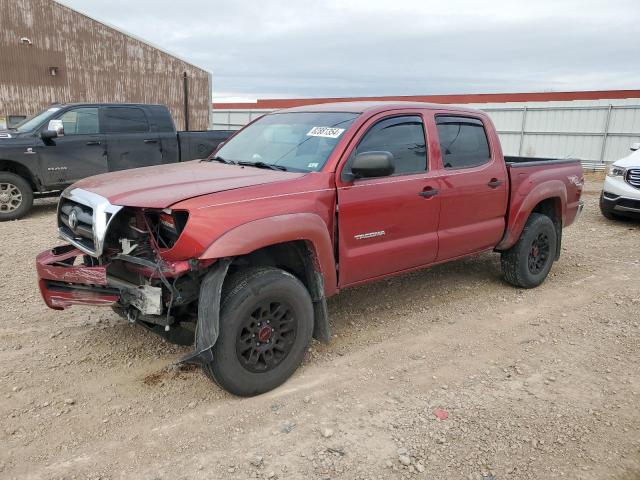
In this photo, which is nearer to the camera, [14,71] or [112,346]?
[112,346]

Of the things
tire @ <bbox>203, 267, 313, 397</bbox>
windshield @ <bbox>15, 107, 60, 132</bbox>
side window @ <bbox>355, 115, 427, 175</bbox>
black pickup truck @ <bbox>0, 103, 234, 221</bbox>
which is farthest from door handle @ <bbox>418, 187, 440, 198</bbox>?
windshield @ <bbox>15, 107, 60, 132</bbox>

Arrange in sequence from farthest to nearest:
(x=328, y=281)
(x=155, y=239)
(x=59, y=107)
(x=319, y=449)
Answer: (x=59, y=107) → (x=328, y=281) → (x=155, y=239) → (x=319, y=449)

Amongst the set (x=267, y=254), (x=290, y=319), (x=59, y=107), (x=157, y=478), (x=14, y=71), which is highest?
(x=14, y=71)

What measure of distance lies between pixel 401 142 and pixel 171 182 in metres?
1.86

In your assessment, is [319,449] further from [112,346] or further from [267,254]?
[112,346]

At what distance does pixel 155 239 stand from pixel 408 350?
6.89 feet

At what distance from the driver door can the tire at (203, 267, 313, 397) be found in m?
6.49

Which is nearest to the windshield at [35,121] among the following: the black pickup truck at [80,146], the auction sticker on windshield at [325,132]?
the black pickup truck at [80,146]

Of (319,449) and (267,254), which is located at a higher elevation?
(267,254)

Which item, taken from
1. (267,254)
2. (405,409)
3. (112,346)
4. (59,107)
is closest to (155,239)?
(267,254)

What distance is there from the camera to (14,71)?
23.2 m

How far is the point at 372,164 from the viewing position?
11.7 ft

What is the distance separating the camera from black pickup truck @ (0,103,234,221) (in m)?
8.14

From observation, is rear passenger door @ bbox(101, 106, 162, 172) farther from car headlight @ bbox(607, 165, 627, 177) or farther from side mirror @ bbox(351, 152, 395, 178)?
car headlight @ bbox(607, 165, 627, 177)
